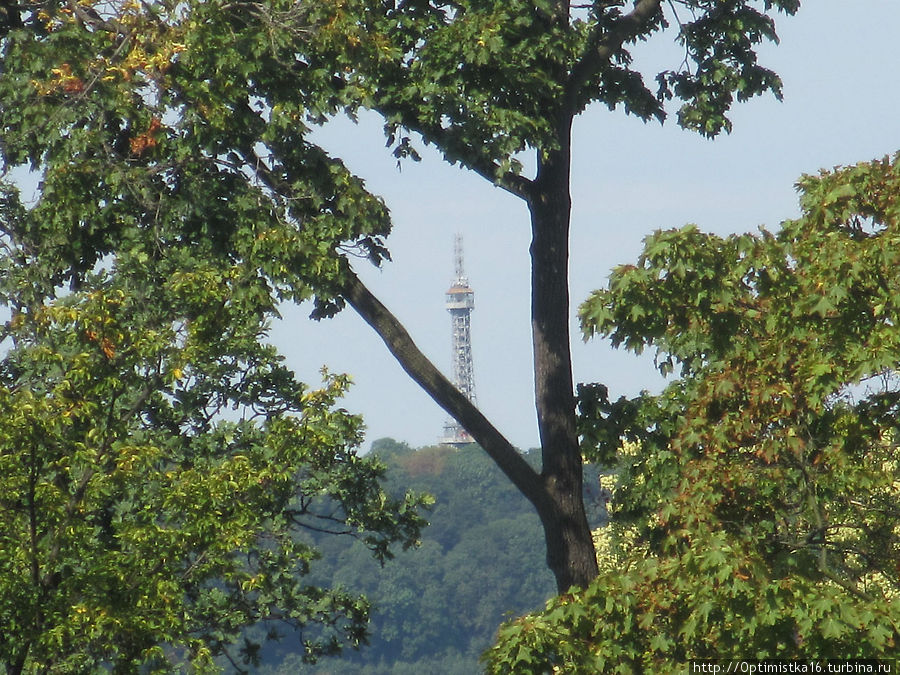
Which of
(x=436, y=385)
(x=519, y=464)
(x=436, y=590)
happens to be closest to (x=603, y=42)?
(x=436, y=385)

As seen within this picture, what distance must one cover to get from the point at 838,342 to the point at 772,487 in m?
1.19

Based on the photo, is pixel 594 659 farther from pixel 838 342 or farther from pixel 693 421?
pixel 838 342

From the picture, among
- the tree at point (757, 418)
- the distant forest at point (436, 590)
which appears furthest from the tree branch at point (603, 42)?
the distant forest at point (436, 590)

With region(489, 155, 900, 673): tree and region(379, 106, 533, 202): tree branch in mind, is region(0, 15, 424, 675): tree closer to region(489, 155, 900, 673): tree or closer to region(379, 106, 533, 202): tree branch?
region(379, 106, 533, 202): tree branch

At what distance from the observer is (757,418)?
991 centimetres

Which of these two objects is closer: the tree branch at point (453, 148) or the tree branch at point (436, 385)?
the tree branch at point (453, 148)

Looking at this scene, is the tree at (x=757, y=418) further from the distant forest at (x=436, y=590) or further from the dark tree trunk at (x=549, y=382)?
the distant forest at (x=436, y=590)

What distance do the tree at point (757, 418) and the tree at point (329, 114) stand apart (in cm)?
333

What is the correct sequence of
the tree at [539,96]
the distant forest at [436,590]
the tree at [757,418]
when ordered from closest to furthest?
the tree at [757,418] → the tree at [539,96] → the distant forest at [436,590]

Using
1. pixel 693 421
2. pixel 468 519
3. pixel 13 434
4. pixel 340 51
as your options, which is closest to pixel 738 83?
pixel 340 51

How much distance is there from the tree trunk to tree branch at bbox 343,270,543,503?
260 millimetres

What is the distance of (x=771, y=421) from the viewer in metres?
9.95

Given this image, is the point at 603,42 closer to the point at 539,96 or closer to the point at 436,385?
the point at 539,96

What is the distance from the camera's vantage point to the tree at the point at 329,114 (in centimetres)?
1277
